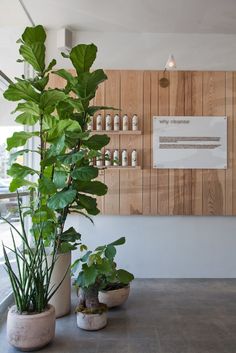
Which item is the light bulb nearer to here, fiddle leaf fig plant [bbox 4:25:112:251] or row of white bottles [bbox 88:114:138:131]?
row of white bottles [bbox 88:114:138:131]

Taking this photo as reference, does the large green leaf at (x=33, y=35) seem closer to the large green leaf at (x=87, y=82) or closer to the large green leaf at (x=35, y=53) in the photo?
the large green leaf at (x=35, y=53)

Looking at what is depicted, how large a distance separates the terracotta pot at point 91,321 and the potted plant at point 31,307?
0.27 m

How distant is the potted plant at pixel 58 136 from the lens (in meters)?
2.12

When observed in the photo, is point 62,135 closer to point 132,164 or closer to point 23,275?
point 23,275

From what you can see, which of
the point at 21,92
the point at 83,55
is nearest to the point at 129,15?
the point at 83,55

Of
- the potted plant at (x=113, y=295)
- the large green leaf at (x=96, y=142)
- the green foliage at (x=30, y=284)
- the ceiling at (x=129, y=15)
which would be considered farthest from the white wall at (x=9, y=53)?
the potted plant at (x=113, y=295)

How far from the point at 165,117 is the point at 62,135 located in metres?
1.77

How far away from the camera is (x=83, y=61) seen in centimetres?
224

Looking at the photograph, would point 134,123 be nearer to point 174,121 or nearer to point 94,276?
point 174,121

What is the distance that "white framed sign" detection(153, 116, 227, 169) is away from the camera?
3.58 meters

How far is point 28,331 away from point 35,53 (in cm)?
195

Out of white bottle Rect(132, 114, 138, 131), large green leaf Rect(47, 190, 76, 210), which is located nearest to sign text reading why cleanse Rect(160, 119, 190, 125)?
white bottle Rect(132, 114, 138, 131)

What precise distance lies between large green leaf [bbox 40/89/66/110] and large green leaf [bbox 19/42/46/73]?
22 centimetres

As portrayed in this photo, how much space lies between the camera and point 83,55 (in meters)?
2.22
